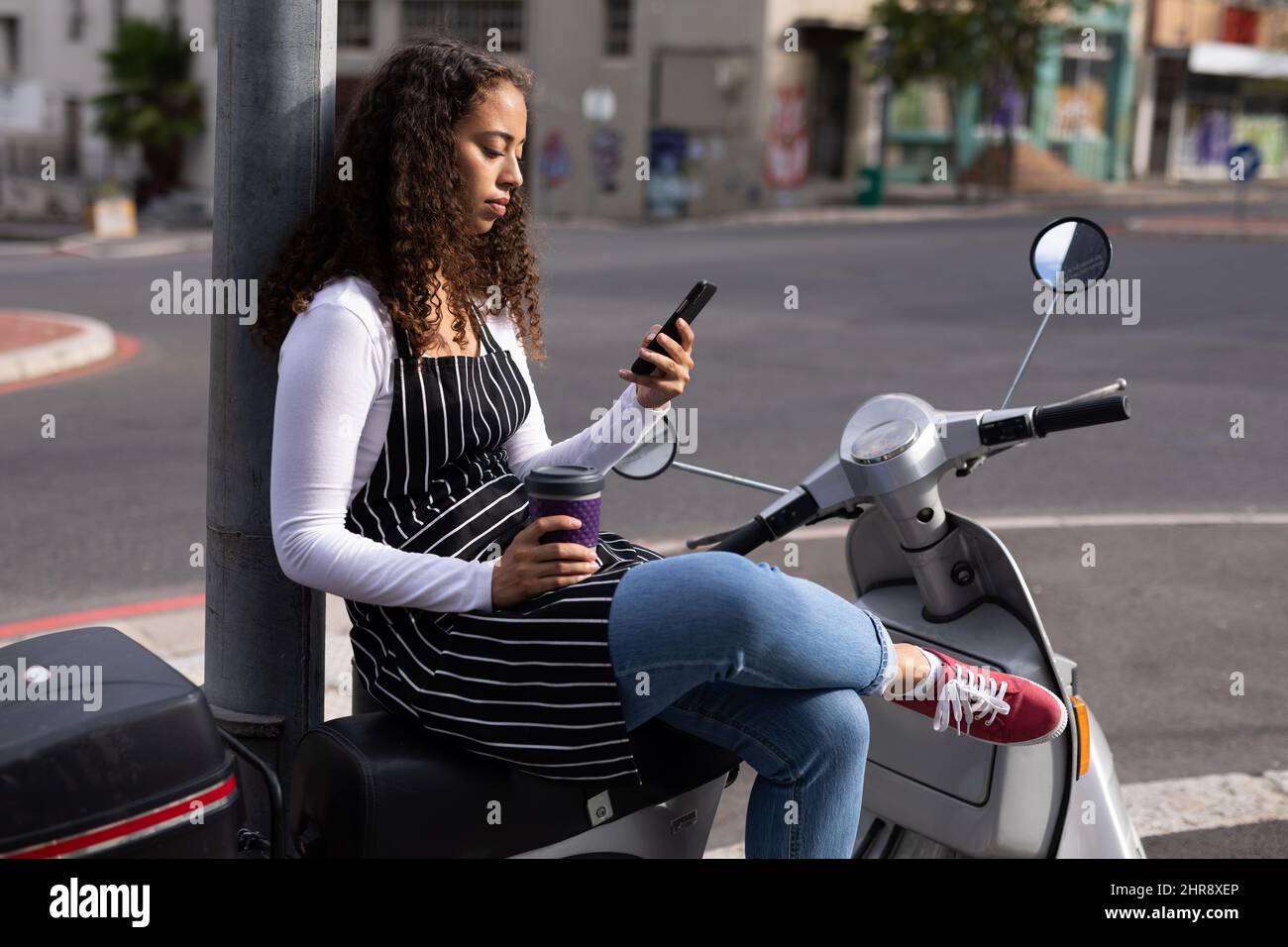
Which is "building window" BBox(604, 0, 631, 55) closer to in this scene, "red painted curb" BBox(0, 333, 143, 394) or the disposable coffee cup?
"red painted curb" BBox(0, 333, 143, 394)

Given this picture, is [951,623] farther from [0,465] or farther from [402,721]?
[0,465]

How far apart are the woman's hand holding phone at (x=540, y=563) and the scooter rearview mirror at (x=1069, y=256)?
2.59ft

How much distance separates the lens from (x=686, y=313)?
2268mm

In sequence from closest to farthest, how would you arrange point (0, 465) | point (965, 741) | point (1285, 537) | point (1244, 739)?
1. point (965, 741)
2. point (1244, 739)
3. point (1285, 537)
4. point (0, 465)

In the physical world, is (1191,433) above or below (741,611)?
below

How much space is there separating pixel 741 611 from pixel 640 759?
0.33 metres

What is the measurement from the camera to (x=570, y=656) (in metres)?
1.98

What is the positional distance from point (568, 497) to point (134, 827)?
655mm

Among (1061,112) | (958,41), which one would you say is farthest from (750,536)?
(1061,112)

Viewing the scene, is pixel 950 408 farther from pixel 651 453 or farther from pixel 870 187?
pixel 870 187

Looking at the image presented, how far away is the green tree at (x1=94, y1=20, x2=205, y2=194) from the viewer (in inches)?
1298

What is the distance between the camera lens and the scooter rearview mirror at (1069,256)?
2365 millimetres
